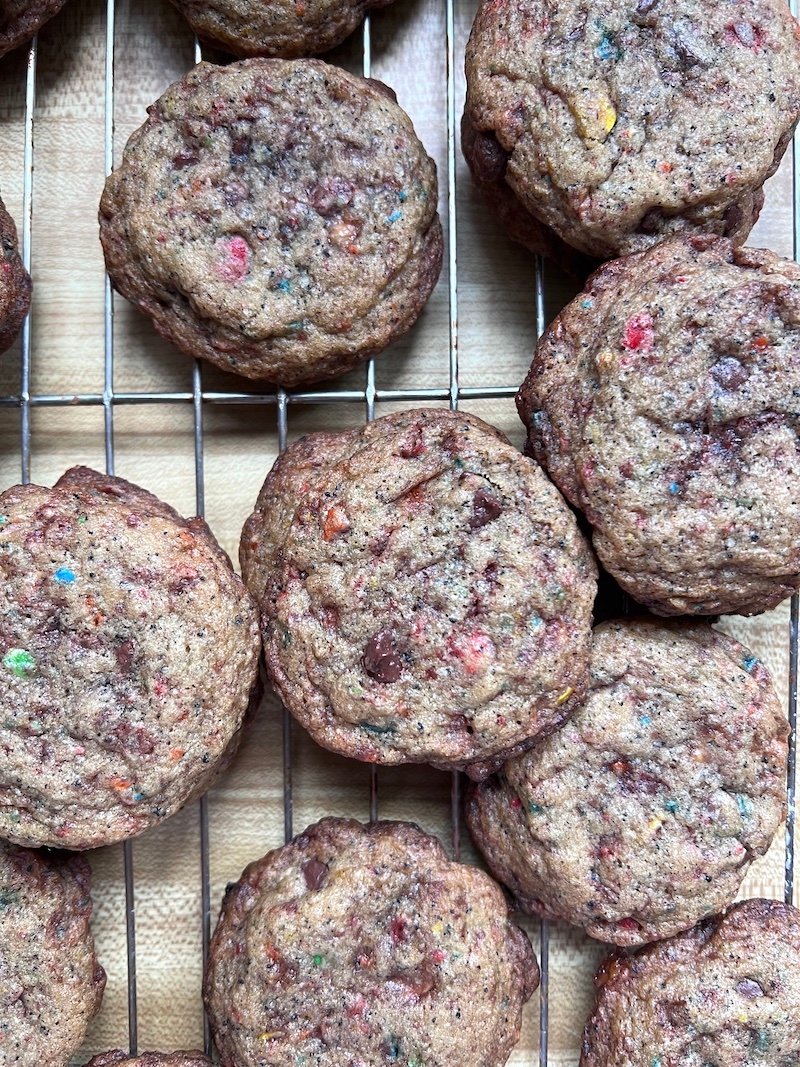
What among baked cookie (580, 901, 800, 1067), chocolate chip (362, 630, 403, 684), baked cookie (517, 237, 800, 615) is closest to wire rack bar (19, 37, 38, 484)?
chocolate chip (362, 630, 403, 684)

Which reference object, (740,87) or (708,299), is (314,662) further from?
(740,87)

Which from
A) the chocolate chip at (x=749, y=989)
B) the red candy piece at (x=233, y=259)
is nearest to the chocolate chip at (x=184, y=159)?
the red candy piece at (x=233, y=259)

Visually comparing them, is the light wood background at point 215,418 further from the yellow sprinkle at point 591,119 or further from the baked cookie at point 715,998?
the yellow sprinkle at point 591,119

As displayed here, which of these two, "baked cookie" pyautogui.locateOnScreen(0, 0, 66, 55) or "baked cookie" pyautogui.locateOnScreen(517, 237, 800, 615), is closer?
"baked cookie" pyautogui.locateOnScreen(517, 237, 800, 615)

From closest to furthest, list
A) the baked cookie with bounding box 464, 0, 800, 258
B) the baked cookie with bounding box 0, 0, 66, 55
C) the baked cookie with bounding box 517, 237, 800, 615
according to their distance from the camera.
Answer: the baked cookie with bounding box 517, 237, 800, 615
the baked cookie with bounding box 464, 0, 800, 258
the baked cookie with bounding box 0, 0, 66, 55

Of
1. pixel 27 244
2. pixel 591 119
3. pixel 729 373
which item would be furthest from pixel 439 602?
pixel 27 244

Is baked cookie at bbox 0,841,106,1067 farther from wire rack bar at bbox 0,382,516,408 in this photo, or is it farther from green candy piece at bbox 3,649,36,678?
wire rack bar at bbox 0,382,516,408

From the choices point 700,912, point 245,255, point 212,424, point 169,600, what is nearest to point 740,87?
point 245,255

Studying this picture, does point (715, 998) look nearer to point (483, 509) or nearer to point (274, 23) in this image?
point (483, 509)
